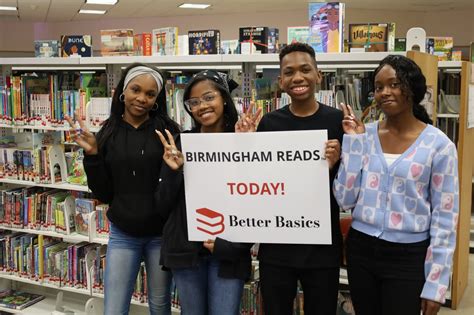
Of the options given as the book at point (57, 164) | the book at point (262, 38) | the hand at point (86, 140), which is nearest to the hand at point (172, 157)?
the hand at point (86, 140)

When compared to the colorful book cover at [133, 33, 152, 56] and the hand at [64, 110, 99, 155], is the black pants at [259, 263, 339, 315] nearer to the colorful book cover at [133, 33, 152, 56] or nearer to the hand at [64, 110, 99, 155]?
the hand at [64, 110, 99, 155]

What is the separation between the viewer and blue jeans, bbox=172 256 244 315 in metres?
Result: 1.98

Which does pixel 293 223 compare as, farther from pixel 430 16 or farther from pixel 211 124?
pixel 430 16

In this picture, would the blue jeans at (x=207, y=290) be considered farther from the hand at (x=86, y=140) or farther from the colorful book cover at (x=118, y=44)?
the colorful book cover at (x=118, y=44)

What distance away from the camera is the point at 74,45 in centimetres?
346

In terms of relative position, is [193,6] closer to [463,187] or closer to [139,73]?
[463,187]

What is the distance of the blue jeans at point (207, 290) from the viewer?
198cm

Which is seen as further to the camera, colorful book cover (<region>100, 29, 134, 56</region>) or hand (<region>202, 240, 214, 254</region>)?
colorful book cover (<region>100, 29, 134, 56</region>)

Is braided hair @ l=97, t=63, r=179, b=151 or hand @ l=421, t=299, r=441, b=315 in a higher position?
braided hair @ l=97, t=63, r=179, b=151

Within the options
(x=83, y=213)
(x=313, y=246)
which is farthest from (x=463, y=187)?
(x=83, y=213)

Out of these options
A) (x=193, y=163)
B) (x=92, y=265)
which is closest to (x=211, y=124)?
(x=193, y=163)

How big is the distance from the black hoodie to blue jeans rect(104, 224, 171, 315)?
0.06 metres

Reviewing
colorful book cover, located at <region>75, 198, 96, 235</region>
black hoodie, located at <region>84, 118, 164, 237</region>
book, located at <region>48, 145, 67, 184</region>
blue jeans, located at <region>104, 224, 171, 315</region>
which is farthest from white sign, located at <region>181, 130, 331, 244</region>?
book, located at <region>48, 145, 67, 184</region>

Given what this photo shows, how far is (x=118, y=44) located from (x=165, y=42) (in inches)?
13.3
